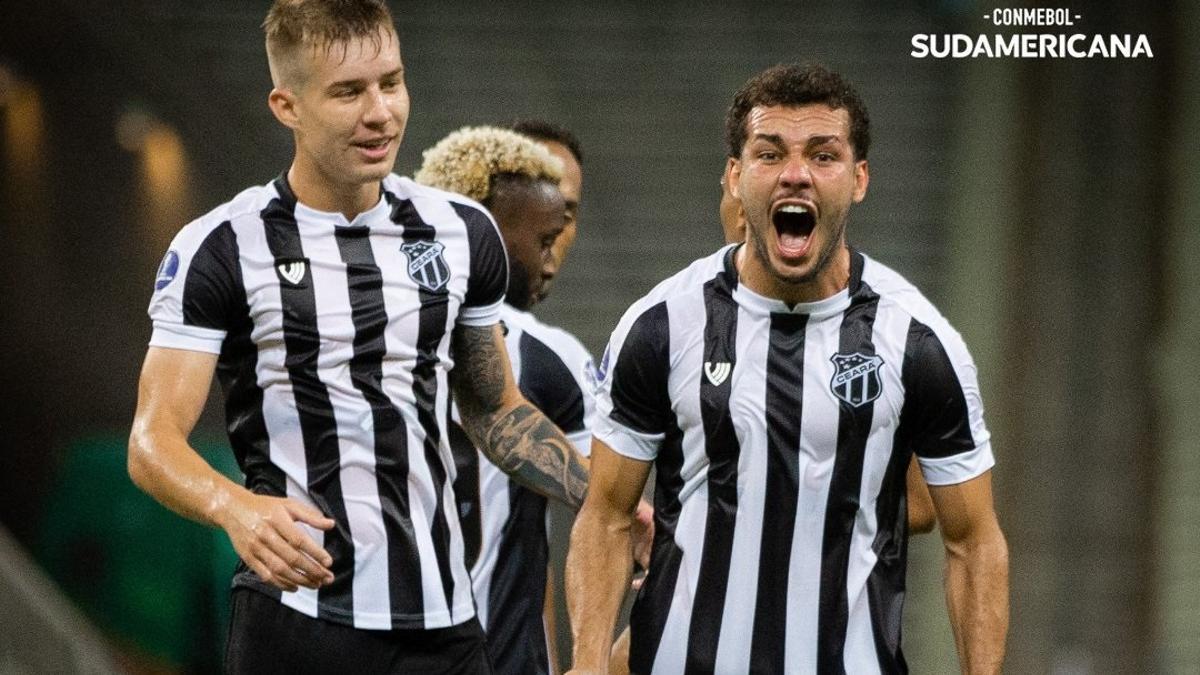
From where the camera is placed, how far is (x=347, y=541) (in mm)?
3332

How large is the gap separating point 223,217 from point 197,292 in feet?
0.57

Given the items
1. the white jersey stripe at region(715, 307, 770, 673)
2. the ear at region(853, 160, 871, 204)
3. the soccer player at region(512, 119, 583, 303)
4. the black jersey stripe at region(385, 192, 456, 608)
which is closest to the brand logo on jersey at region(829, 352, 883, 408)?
the white jersey stripe at region(715, 307, 770, 673)

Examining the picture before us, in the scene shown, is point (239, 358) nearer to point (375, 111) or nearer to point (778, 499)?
point (375, 111)

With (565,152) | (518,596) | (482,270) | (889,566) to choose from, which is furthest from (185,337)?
(565,152)

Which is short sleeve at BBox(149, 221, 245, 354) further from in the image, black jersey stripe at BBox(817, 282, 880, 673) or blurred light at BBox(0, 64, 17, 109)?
blurred light at BBox(0, 64, 17, 109)

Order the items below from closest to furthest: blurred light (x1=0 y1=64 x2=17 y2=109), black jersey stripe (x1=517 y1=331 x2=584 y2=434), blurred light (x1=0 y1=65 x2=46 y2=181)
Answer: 1. black jersey stripe (x1=517 y1=331 x2=584 y2=434)
2. blurred light (x1=0 y1=65 x2=46 y2=181)
3. blurred light (x1=0 y1=64 x2=17 y2=109)

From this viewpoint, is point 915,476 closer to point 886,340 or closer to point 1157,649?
point 886,340

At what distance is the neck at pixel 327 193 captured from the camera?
3.45 m

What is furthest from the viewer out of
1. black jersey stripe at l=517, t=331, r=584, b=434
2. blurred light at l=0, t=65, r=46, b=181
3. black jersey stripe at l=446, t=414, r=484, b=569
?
blurred light at l=0, t=65, r=46, b=181

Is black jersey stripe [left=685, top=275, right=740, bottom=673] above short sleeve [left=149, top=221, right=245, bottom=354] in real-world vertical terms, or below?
below

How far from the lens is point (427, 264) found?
347 cm

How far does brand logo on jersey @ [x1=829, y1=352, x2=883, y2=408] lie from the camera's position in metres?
3.15

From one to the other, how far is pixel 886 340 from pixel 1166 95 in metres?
5.23

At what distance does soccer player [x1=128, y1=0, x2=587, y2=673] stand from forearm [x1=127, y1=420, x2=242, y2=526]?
0.02m
